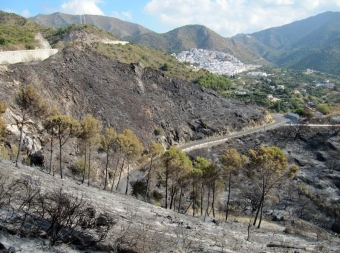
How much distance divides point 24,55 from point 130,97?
16720 mm

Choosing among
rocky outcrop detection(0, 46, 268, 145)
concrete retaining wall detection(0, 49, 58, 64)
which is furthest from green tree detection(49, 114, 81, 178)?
concrete retaining wall detection(0, 49, 58, 64)

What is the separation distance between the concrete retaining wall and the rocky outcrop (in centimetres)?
174

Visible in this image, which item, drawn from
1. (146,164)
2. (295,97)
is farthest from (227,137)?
(295,97)

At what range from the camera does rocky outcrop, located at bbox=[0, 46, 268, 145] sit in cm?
4512

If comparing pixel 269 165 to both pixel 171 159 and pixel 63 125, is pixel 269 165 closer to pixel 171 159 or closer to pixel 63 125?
pixel 171 159

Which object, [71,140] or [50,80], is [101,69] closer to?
[50,80]

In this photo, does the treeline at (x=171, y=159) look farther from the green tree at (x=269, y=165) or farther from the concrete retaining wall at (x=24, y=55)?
the concrete retaining wall at (x=24, y=55)

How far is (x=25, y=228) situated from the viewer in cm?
822

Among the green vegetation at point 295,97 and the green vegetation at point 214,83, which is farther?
the green vegetation at point 295,97

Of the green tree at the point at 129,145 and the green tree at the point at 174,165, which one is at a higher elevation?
the green tree at the point at 129,145

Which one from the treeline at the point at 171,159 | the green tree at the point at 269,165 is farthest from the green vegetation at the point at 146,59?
the green tree at the point at 269,165

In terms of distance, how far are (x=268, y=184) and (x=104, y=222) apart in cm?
1783

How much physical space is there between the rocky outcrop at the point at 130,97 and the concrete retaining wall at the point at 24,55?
5.71ft

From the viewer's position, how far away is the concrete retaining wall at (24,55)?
A: 143 feet
